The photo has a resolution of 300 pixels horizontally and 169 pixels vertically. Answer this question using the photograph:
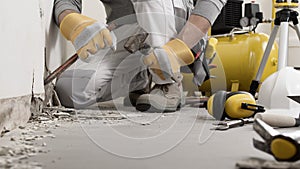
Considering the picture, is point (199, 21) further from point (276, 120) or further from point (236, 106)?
point (276, 120)

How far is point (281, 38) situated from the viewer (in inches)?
63.6

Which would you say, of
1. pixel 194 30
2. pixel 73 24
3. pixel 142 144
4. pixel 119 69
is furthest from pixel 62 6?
pixel 142 144

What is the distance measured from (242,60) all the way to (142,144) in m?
1.33

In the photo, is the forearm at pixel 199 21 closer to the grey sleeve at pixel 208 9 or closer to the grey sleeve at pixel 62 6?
the grey sleeve at pixel 208 9

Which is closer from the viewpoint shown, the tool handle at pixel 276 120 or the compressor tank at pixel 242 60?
the tool handle at pixel 276 120

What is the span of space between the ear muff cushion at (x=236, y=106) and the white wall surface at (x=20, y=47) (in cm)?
47

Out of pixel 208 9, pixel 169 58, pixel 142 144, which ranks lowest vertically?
pixel 142 144

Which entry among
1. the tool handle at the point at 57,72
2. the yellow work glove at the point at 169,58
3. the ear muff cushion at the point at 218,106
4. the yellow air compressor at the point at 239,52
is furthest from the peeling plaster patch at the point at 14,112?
→ the yellow air compressor at the point at 239,52

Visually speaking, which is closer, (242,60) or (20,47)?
(20,47)

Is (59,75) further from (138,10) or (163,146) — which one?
(163,146)

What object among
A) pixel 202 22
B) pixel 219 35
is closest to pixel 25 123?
pixel 202 22

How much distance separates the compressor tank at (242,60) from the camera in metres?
1.93

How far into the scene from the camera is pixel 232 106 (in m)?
1.03

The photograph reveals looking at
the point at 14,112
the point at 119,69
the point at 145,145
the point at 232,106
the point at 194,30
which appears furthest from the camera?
the point at 119,69
